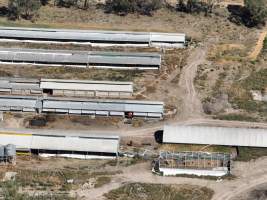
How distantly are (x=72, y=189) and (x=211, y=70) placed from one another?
3904 centimetres

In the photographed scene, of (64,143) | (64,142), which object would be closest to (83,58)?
(64,142)

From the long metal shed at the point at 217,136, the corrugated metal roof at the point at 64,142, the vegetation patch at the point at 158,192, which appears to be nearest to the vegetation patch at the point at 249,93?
the long metal shed at the point at 217,136

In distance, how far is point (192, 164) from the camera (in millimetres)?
76812

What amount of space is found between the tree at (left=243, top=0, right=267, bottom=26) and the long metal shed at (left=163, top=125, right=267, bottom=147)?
4055cm

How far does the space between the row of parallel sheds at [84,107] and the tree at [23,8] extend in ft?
106

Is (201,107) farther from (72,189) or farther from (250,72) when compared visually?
(72,189)

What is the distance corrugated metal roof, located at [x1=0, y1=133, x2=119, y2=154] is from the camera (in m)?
78.8

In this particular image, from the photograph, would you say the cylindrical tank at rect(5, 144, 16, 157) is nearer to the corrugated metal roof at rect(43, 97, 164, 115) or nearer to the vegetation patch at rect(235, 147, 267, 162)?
the corrugated metal roof at rect(43, 97, 164, 115)

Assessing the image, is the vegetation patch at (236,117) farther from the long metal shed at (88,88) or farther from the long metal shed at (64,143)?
Answer: the long metal shed at (64,143)

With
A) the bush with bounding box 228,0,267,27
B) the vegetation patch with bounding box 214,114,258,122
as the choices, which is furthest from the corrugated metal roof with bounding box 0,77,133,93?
the bush with bounding box 228,0,267,27

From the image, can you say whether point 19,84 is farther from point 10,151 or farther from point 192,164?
point 192,164

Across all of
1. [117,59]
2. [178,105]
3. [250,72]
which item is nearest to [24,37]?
[117,59]

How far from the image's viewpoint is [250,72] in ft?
332

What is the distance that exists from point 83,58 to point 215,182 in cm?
3744
